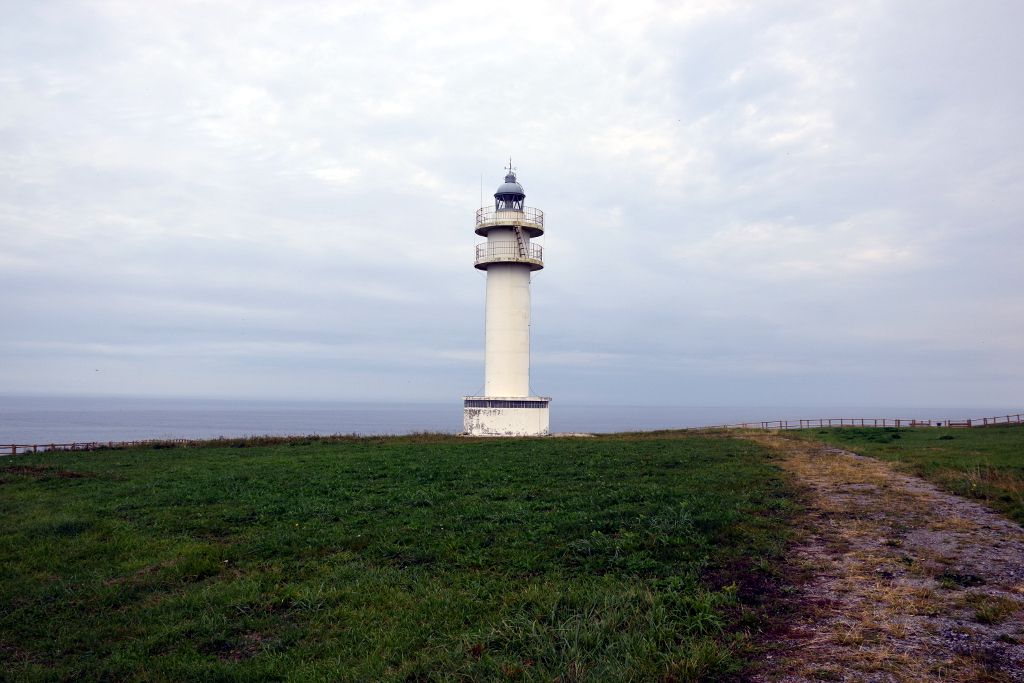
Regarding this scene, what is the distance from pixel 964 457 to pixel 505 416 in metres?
25.1

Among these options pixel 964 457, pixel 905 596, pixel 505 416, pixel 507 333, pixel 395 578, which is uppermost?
pixel 507 333

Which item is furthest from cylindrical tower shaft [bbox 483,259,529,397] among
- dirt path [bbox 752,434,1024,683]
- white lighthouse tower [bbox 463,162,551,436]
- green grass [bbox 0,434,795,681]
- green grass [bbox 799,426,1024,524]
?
dirt path [bbox 752,434,1024,683]

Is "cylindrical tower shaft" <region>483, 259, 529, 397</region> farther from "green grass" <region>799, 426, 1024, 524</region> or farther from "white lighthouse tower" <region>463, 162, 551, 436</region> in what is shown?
"green grass" <region>799, 426, 1024, 524</region>

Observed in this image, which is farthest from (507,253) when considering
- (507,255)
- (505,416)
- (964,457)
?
(964,457)

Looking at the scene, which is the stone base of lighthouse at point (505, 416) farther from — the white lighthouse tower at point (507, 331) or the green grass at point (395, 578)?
the green grass at point (395, 578)

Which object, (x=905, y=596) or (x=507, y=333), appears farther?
(x=507, y=333)

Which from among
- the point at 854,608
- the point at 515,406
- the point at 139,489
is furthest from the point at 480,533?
the point at 515,406

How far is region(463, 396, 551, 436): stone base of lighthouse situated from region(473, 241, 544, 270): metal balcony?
8879 millimetres

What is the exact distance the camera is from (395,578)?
9.59 metres

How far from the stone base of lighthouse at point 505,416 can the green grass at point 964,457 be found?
16517mm

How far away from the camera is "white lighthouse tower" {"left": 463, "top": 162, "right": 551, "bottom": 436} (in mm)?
41062

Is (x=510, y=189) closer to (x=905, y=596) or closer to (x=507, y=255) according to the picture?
(x=507, y=255)

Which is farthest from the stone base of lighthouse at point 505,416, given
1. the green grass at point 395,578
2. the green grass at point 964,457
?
the green grass at point 395,578

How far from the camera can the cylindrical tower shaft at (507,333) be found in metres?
41.7
